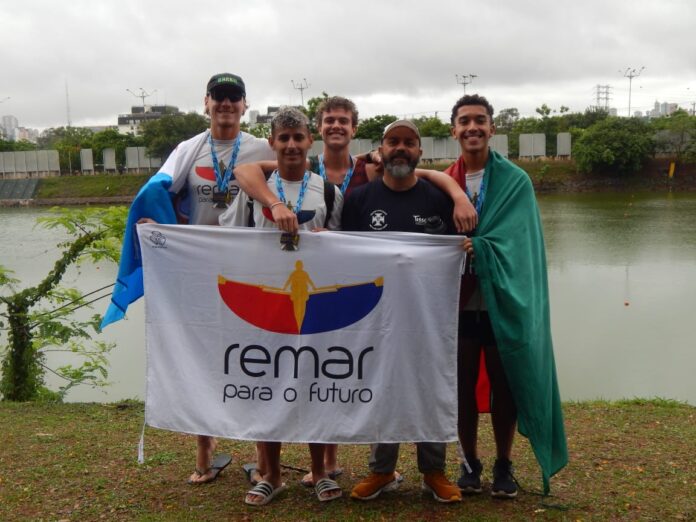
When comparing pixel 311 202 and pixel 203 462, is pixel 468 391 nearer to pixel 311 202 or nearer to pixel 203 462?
pixel 311 202

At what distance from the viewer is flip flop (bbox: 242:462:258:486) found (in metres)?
3.60

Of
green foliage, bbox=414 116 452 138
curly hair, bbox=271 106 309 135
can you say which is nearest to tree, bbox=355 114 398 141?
green foliage, bbox=414 116 452 138

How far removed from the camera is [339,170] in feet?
11.2

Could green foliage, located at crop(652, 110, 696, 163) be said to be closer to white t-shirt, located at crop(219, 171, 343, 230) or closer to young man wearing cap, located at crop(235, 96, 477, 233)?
young man wearing cap, located at crop(235, 96, 477, 233)

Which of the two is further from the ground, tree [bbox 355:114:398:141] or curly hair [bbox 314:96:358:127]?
tree [bbox 355:114:398:141]

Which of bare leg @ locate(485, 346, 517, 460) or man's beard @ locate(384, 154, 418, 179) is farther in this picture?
bare leg @ locate(485, 346, 517, 460)

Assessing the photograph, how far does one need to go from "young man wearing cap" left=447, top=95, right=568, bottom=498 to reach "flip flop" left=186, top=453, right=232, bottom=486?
1.26 meters

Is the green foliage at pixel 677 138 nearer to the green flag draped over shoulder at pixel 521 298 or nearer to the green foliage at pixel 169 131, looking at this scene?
the green foliage at pixel 169 131

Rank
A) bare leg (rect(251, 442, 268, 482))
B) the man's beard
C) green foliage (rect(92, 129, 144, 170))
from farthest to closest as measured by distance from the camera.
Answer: green foliage (rect(92, 129, 144, 170))
bare leg (rect(251, 442, 268, 482))
the man's beard

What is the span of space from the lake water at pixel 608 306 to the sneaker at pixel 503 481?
14.2ft

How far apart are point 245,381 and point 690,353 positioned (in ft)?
23.8

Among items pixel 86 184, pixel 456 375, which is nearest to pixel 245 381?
pixel 456 375

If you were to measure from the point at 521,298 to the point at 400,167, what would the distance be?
76 centimetres

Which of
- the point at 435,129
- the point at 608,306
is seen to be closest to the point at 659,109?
the point at 435,129
